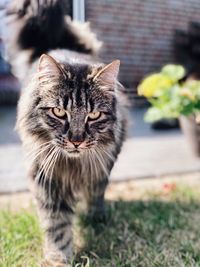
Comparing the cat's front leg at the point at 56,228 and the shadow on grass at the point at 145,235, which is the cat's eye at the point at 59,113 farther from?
the shadow on grass at the point at 145,235

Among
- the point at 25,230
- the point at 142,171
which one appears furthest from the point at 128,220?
the point at 142,171

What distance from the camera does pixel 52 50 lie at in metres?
1.89

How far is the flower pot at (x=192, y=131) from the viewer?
257cm

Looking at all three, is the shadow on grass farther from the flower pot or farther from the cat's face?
the flower pot

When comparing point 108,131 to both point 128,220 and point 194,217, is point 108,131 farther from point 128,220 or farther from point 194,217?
point 194,217

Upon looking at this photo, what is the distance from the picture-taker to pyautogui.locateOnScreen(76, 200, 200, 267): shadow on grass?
1.41m

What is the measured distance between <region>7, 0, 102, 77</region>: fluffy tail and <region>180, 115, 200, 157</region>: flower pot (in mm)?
909

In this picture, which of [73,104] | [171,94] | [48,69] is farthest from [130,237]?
[171,94]

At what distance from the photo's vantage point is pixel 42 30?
1853 mm

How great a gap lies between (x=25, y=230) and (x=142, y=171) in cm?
113

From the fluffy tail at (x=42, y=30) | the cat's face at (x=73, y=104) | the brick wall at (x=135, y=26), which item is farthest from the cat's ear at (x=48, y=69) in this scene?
the brick wall at (x=135, y=26)

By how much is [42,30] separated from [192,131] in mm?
1288

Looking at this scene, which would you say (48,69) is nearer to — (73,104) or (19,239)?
(73,104)

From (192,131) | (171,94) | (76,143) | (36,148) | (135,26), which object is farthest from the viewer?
(192,131)
